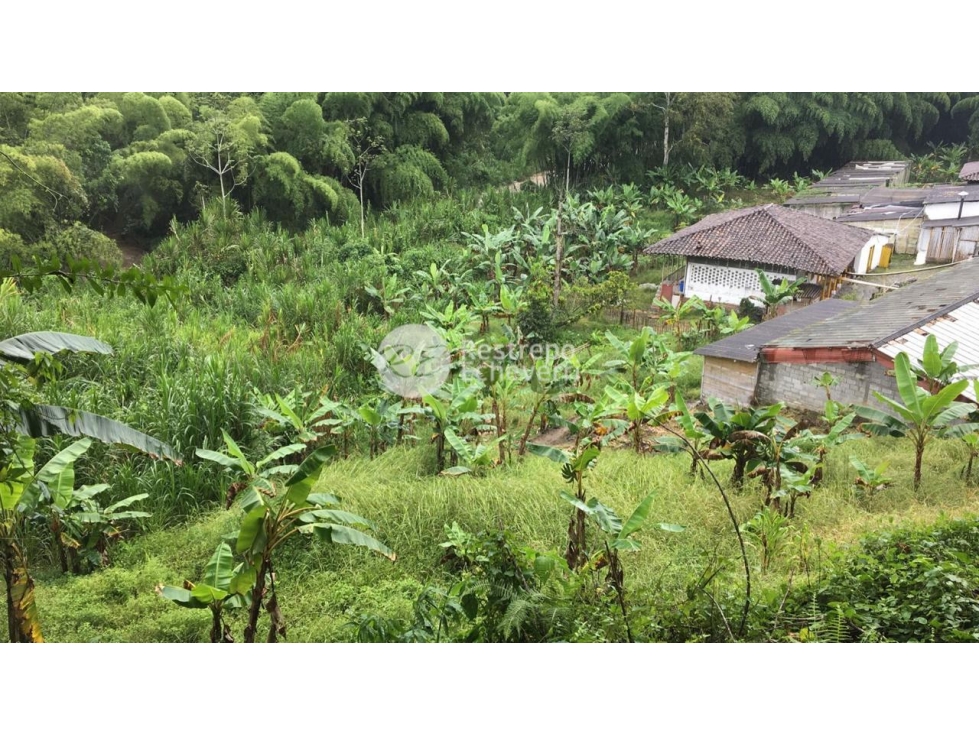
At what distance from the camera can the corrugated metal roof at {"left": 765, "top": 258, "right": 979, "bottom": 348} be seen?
3.07 metres

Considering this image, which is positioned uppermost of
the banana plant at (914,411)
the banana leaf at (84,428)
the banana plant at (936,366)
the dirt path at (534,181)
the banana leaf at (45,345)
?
the dirt path at (534,181)

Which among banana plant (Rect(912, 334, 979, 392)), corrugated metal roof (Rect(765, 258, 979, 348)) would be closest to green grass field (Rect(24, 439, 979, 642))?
banana plant (Rect(912, 334, 979, 392))

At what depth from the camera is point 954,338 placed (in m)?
3.06

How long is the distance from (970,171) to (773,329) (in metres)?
1.27

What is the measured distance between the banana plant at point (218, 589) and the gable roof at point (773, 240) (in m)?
2.51

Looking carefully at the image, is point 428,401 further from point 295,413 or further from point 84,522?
point 84,522

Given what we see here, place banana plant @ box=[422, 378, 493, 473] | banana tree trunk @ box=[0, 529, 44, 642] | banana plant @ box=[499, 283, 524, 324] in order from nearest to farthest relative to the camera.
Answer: banana tree trunk @ box=[0, 529, 44, 642]
banana plant @ box=[422, 378, 493, 473]
banana plant @ box=[499, 283, 524, 324]

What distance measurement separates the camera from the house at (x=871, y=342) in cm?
305

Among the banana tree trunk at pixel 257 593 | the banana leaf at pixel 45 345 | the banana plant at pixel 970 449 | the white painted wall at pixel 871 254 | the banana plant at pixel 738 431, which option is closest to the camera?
the banana tree trunk at pixel 257 593

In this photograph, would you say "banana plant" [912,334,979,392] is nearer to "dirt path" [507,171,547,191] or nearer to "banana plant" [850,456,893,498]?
"banana plant" [850,456,893,498]

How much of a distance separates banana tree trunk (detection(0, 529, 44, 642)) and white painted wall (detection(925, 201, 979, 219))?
442cm

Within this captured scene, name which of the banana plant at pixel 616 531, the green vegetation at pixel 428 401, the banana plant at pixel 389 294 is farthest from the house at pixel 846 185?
the banana plant at pixel 389 294

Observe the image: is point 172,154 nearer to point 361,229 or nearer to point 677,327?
point 361,229

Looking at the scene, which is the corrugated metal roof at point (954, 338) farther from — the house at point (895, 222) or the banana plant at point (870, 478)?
the banana plant at point (870, 478)
